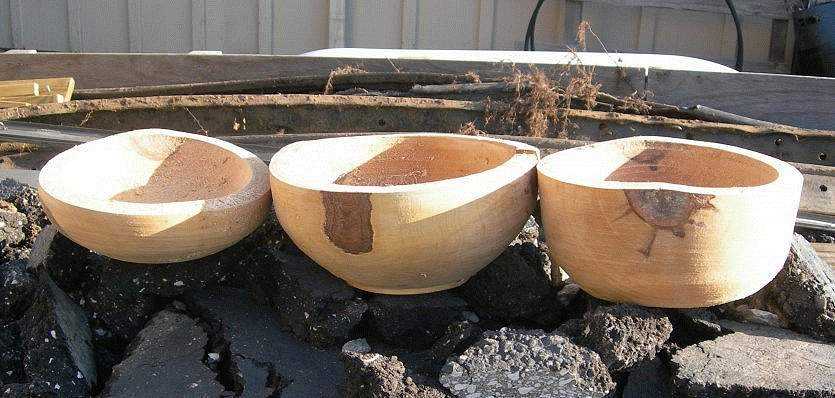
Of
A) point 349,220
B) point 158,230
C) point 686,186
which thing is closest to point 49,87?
point 158,230

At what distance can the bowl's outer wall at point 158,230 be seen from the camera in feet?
7.63

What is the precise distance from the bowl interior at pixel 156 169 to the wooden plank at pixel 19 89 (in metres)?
1.92

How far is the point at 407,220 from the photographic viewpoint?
2133 millimetres

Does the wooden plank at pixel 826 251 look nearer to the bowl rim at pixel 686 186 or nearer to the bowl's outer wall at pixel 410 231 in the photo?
the bowl rim at pixel 686 186

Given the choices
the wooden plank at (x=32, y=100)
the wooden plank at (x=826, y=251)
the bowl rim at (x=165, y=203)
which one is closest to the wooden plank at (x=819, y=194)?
the wooden plank at (x=826, y=251)

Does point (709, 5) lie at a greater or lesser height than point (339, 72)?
greater

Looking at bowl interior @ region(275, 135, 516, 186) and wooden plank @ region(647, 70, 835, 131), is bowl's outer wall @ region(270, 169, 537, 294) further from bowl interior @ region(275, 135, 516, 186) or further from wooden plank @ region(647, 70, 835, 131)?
wooden plank @ region(647, 70, 835, 131)

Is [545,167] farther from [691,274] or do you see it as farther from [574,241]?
[691,274]

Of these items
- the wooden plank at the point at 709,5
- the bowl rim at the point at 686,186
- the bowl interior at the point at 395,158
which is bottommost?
the bowl interior at the point at 395,158

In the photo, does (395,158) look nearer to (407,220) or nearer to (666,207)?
(407,220)

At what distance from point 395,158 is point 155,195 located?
0.91 meters

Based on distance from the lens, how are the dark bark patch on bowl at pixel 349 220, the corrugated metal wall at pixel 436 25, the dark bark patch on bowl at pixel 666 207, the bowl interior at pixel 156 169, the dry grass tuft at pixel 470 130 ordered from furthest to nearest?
the corrugated metal wall at pixel 436 25 → the dry grass tuft at pixel 470 130 → the bowl interior at pixel 156 169 → the dark bark patch on bowl at pixel 349 220 → the dark bark patch on bowl at pixel 666 207

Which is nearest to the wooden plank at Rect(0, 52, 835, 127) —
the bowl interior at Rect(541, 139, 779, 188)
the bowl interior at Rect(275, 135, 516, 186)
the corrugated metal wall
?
the bowl interior at Rect(275, 135, 516, 186)

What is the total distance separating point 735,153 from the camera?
2480mm
